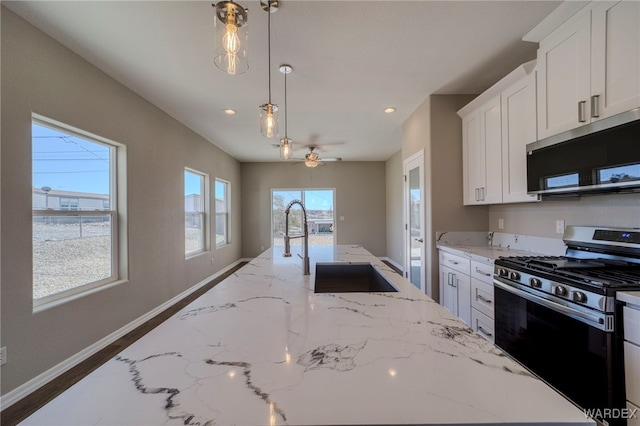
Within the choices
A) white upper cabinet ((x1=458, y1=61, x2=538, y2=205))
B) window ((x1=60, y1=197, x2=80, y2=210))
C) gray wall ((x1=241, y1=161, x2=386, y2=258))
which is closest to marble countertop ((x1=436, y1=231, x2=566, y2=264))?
white upper cabinet ((x1=458, y1=61, x2=538, y2=205))

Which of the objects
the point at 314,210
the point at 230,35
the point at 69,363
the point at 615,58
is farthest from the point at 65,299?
the point at 314,210

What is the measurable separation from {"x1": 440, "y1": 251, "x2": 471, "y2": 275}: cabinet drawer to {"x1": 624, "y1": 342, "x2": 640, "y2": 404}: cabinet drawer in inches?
51.9

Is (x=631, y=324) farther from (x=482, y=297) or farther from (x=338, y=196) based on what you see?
(x=338, y=196)

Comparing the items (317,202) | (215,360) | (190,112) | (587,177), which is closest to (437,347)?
(215,360)

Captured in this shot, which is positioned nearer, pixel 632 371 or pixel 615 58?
pixel 632 371

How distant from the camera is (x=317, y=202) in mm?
7273

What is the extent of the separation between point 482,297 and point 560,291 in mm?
869

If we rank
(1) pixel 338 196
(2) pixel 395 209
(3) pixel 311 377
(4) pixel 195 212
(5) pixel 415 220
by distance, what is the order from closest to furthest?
(3) pixel 311 377 < (5) pixel 415 220 < (4) pixel 195 212 < (2) pixel 395 209 < (1) pixel 338 196

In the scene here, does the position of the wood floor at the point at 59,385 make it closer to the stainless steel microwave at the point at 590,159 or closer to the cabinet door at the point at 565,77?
the stainless steel microwave at the point at 590,159

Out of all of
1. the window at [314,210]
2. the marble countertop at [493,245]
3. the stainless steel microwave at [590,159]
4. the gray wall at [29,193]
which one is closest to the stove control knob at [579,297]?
the stainless steel microwave at [590,159]

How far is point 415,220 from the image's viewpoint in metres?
3.81

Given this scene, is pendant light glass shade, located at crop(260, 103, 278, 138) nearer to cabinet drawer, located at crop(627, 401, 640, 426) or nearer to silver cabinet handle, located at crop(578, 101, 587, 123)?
silver cabinet handle, located at crop(578, 101, 587, 123)

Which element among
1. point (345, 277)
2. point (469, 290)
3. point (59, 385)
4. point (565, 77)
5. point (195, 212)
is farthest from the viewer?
point (195, 212)

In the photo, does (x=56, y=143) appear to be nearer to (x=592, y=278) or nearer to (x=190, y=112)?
(x=190, y=112)
